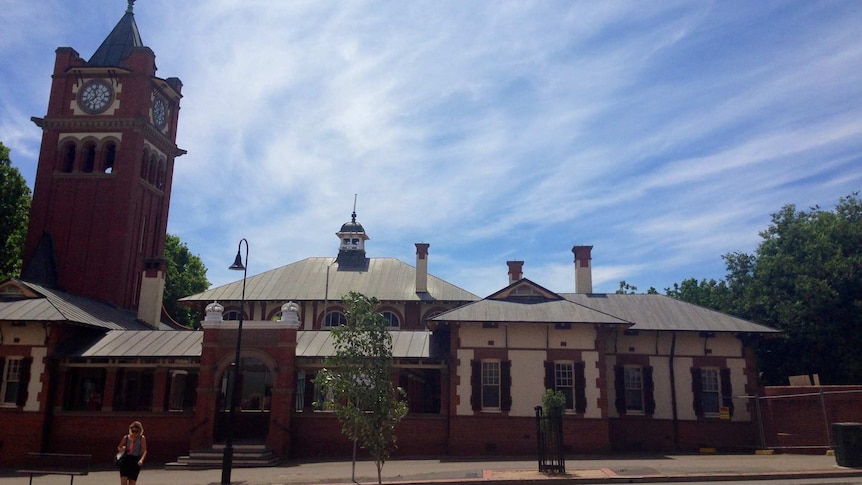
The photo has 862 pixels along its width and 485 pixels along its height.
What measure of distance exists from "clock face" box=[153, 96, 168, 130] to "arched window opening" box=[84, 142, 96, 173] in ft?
11.6

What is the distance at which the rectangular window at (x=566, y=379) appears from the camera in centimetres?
2522

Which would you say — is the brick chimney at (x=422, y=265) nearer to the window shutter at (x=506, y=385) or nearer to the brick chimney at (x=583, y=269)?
the brick chimney at (x=583, y=269)

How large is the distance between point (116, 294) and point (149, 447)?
1078 cm

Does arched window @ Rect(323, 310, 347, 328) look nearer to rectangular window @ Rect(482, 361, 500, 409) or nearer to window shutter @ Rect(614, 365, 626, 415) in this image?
rectangular window @ Rect(482, 361, 500, 409)

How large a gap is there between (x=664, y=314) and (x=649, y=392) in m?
3.68

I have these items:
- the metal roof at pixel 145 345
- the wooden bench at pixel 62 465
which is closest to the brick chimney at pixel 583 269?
the metal roof at pixel 145 345

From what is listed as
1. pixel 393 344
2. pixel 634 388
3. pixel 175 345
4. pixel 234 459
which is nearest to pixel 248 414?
pixel 234 459

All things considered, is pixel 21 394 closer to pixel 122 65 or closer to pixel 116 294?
pixel 116 294

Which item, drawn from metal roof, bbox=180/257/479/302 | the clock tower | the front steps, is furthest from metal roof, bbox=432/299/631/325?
the clock tower

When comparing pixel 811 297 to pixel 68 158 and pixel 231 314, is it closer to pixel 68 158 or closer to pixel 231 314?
pixel 231 314

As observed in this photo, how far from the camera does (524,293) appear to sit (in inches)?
1088

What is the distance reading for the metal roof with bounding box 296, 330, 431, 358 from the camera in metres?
25.8

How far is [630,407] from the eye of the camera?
2692 cm

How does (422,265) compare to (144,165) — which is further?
(422,265)
